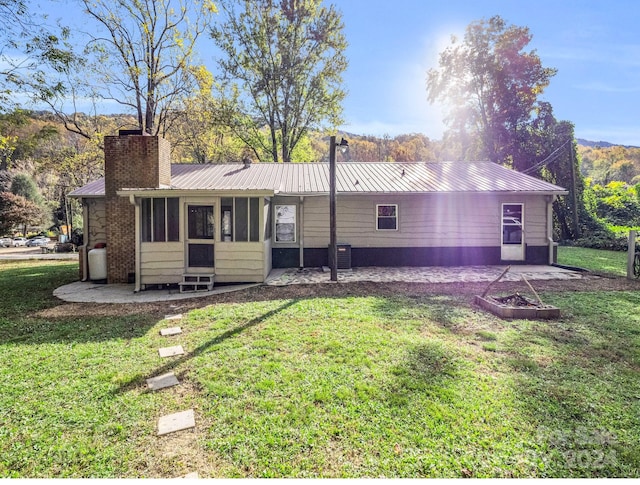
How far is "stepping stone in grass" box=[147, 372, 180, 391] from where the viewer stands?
3.34m

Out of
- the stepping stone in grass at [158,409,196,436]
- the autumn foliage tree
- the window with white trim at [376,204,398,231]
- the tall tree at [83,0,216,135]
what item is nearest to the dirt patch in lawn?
the window with white trim at [376,204,398,231]

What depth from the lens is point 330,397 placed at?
10.1 feet

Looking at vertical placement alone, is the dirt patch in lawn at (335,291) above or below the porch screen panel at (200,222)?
below

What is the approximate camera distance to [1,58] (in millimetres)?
9578

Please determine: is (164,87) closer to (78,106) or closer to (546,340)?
(78,106)

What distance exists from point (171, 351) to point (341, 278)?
17.7 feet

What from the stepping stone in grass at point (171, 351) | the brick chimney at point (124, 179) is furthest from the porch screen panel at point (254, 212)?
the stepping stone in grass at point (171, 351)

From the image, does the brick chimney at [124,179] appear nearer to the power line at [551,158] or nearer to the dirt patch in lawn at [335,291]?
the dirt patch in lawn at [335,291]

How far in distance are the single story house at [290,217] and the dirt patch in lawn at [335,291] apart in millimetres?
1216

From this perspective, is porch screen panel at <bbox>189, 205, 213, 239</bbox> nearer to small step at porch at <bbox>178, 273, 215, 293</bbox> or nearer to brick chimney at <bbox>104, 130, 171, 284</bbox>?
small step at porch at <bbox>178, 273, 215, 293</bbox>

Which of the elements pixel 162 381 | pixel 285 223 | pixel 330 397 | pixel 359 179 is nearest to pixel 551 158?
pixel 359 179

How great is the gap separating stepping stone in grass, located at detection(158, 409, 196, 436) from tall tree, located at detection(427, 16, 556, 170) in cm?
2563

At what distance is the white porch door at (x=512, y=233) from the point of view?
36.5 feet

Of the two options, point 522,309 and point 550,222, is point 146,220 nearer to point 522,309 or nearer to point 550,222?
point 522,309
